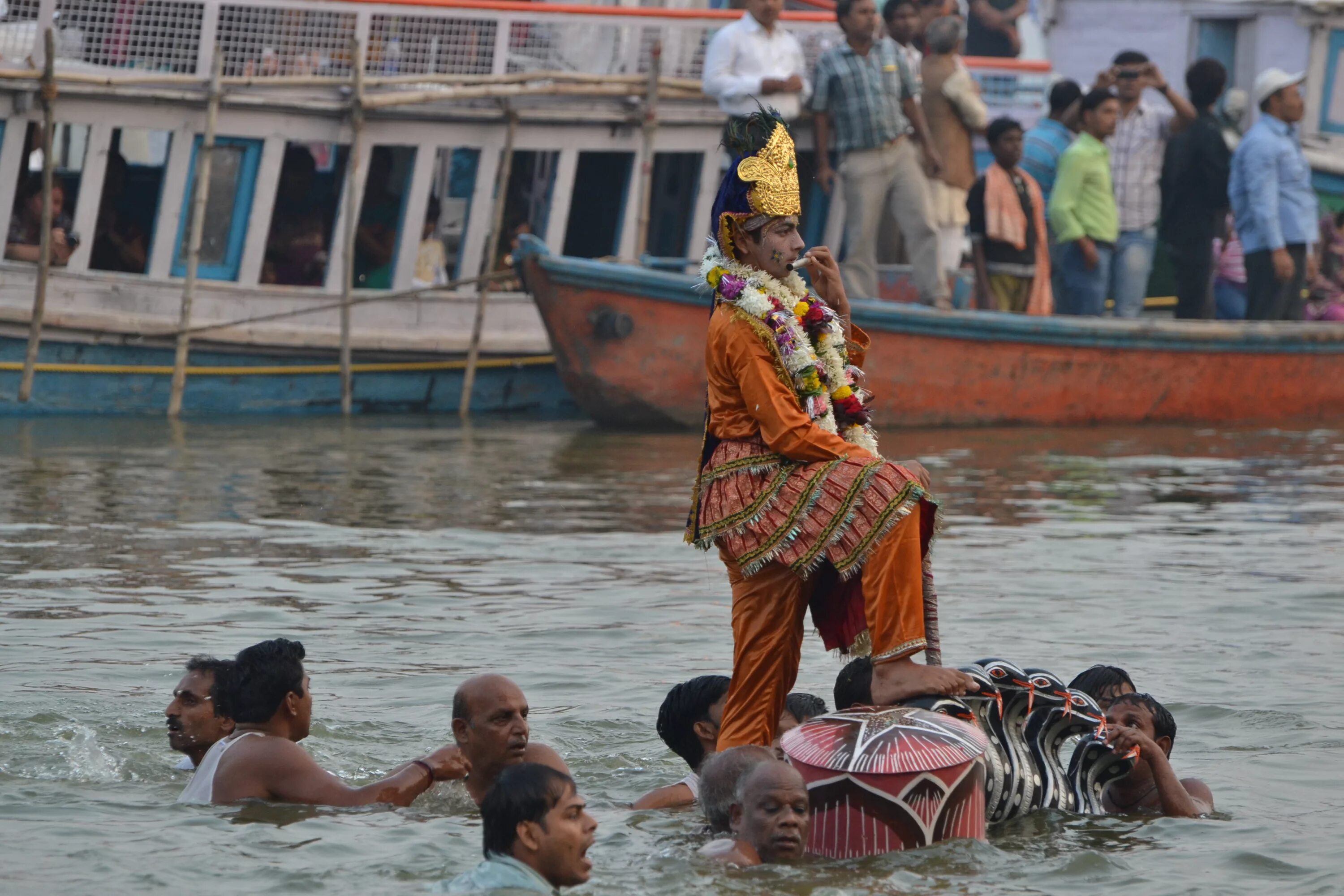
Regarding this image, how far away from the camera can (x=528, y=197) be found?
1827 centimetres

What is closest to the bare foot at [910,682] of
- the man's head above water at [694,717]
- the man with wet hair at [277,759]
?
the man's head above water at [694,717]

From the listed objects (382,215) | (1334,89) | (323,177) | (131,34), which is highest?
(1334,89)

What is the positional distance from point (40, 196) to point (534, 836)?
13.1m

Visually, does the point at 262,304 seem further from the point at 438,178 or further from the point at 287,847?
the point at 287,847

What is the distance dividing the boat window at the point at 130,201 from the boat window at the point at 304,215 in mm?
948

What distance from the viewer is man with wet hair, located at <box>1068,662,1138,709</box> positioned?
21.2 feet

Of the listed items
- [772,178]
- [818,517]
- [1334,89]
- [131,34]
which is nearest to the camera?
[818,517]

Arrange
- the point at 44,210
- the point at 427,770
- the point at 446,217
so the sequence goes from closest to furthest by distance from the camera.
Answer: the point at 427,770, the point at 44,210, the point at 446,217

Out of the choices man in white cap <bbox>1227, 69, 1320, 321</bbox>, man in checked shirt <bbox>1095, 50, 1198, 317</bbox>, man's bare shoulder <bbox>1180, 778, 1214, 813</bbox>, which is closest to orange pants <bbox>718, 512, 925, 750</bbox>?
man's bare shoulder <bbox>1180, 778, 1214, 813</bbox>

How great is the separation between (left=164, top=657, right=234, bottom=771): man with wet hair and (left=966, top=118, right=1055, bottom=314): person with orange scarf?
1081cm

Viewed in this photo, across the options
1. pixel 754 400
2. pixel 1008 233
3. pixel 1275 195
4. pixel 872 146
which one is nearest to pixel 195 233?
pixel 872 146

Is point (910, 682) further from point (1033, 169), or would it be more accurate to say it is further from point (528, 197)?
point (528, 197)

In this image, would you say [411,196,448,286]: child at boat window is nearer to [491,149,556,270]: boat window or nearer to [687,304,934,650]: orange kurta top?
[491,149,556,270]: boat window

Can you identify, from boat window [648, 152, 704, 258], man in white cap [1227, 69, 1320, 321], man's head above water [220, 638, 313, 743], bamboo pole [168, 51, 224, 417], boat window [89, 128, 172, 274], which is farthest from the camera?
boat window [648, 152, 704, 258]
